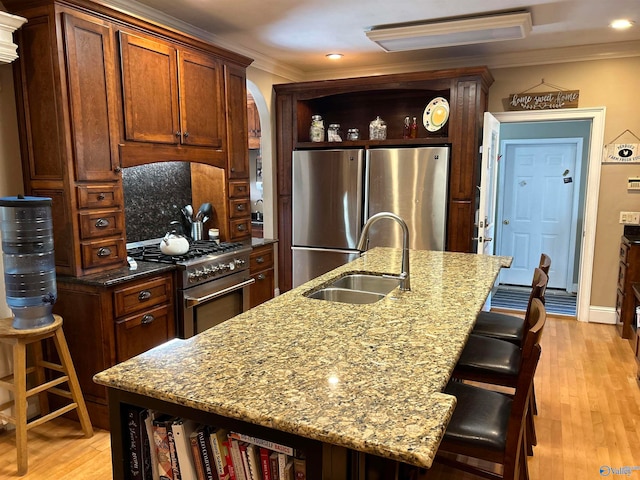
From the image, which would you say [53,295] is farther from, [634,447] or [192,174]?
[634,447]

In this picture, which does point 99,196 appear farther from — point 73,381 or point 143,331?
point 73,381

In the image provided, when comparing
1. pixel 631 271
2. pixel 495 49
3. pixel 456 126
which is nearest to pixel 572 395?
pixel 631 271

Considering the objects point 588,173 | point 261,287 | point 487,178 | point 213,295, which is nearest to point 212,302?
point 213,295

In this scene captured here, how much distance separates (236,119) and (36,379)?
226cm

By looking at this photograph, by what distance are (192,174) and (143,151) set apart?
3.07ft

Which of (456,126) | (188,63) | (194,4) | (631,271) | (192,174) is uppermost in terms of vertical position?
(194,4)

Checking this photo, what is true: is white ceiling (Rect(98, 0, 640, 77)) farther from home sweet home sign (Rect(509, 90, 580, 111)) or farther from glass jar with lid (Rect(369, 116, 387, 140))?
glass jar with lid (Rect(369, 116, 387, 140))

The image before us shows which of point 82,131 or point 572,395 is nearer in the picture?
point 82,131

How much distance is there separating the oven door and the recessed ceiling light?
334 cm

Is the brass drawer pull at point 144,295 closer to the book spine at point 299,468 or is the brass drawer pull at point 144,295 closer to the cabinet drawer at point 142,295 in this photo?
the cabinet drawer at point 142,295

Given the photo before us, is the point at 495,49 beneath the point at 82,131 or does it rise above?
above

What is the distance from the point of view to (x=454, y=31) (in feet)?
11.5

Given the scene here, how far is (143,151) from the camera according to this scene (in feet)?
9.49

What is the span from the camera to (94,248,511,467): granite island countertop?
1009 millimetres
